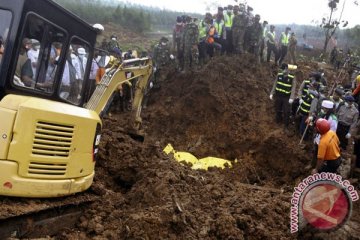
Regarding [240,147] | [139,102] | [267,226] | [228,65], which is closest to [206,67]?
[228,65]

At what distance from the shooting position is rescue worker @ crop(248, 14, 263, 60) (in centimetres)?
1589

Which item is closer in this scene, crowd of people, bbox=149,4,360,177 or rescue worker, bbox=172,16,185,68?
crowd of people, bbox=149,4,360,177

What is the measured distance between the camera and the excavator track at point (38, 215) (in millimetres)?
4648

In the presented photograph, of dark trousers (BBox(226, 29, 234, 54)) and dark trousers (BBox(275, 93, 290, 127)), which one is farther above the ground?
dark trousers (BBox(226, 29, 234, 54))

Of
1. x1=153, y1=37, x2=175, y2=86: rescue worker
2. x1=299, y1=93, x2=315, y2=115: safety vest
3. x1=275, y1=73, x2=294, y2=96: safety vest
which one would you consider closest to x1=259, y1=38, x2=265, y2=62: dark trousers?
x1=153, y1=37, x2=175, y2=86: rescue worker

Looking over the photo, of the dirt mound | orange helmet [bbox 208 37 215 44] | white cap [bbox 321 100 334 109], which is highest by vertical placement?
orange helmet [bbox 208 37 215 44]

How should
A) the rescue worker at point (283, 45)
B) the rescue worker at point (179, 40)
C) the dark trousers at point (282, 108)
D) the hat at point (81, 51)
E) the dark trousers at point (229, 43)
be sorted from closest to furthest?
the hat at point (81, 51), the dark trousers at point (282, 108), the dark trousers at point (229, 43), the rescue worker at point (179, 40), the rescue worker at point (283, 45)

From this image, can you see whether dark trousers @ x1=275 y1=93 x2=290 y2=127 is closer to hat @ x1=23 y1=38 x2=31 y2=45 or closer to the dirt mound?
the dirt mound

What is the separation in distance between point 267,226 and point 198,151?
5621 millimetres

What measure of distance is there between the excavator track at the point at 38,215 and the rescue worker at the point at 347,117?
20.6ft

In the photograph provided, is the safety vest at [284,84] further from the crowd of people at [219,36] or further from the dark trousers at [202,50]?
the dark trousers at [202,50]

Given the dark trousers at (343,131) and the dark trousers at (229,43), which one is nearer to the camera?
the dark trousers at (343,131)

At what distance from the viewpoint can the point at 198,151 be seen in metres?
11.9

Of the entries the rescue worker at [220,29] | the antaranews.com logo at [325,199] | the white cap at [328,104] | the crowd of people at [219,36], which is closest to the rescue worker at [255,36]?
the crowd of people at [219,36]
